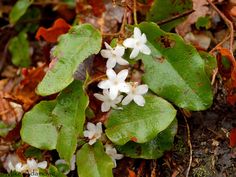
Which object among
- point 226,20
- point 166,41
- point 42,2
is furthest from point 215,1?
point 42,2

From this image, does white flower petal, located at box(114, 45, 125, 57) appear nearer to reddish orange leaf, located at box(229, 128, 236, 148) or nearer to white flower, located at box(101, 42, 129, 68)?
white flower, located at box(101, 42, 129, 68)

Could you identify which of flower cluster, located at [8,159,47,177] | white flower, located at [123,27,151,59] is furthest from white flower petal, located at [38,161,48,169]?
white flower, located at [123,27,151,59]

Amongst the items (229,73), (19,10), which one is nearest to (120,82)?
(229,73)

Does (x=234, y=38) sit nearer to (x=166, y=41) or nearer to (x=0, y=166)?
(x=166, y=41)

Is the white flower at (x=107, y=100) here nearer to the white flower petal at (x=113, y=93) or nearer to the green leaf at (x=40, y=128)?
the white flower petal at (x=113, y=93)

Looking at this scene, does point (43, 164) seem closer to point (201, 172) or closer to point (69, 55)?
point (69, 55)

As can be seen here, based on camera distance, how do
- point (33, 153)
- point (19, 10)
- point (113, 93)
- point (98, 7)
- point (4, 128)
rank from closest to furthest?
point (113, 93) → point (33, 153) → point (4, 128) → point (98, 7) → point (19, 10)
